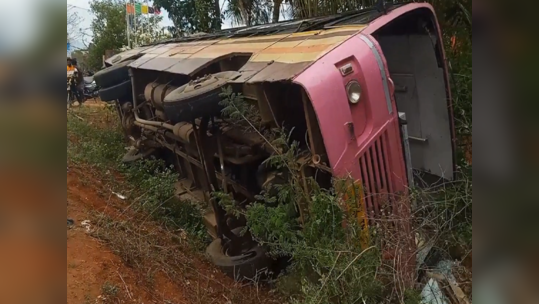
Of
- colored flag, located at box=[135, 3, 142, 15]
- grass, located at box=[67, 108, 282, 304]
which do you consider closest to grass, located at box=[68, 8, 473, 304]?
grass, located at box=[67, 108, 282, 304]

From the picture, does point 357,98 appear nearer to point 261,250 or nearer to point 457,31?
point 261,250

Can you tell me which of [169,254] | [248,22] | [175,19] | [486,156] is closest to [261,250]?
[169,254]

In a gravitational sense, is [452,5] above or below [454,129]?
above

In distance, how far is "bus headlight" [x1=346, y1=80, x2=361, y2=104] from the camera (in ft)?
10.2

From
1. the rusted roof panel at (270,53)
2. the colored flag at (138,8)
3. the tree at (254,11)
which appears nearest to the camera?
the rusted roof panel at (270,53)

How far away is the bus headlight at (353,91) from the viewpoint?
310 centimetres

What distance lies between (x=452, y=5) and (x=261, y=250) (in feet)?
11.5

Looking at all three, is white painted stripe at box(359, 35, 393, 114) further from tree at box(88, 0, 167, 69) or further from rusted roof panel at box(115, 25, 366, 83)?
tree at box(88, 0, 167, 69)

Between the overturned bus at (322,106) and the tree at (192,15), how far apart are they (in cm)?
979

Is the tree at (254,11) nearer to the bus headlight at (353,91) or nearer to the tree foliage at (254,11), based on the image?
the tree foliage at (254,11)

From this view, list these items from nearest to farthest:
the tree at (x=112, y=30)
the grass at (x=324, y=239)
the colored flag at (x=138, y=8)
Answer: the grass at (x=324, y=239) < the colored flag at (x=138, y=8) < the tree at (x=112, y=30)

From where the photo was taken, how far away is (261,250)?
3.94 m

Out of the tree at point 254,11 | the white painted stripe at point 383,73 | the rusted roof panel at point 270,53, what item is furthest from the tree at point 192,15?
the white painted stripe at point 383,73

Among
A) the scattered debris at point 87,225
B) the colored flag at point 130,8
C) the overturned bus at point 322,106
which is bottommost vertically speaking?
the scattered debris at point 87,225
